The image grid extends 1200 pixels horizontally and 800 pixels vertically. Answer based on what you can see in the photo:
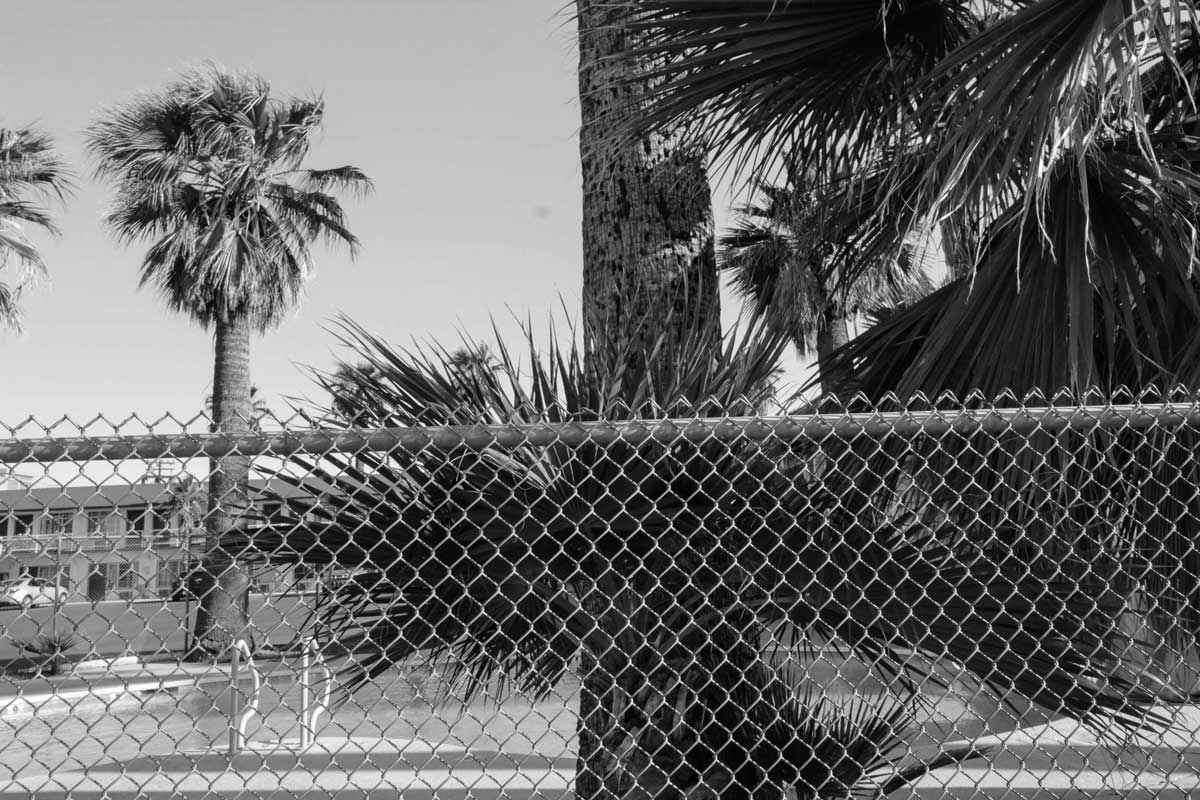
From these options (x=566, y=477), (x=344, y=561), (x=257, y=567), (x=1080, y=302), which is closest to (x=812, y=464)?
(x=566, y=477)

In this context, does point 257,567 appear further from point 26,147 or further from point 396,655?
point 26,147

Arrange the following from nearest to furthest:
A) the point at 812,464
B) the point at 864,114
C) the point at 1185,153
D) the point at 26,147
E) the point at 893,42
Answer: the point at 812,464 → the point at 1185,153 → the point at 893,42 → the point at 864,114 → the point at 26,147

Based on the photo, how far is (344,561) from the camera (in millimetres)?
3416

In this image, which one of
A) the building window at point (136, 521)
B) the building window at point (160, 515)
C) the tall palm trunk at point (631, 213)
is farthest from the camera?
the tall palm trunk at point (631, 213)

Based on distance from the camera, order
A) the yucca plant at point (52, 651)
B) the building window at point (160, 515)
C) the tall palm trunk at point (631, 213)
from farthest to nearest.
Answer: the tall palm trunk at point (631, 213) < the yucca plant at point (52, 651) < the building window at point (160, 515)

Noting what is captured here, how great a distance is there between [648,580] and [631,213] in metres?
2.26

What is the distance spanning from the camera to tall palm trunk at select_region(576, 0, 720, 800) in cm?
498

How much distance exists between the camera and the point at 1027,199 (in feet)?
9.99

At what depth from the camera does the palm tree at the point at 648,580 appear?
10.9ft

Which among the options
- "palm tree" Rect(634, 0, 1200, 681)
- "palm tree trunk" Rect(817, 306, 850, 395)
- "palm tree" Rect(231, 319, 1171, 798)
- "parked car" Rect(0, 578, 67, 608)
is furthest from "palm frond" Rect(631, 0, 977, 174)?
"palm tree trunk" Rect(817, 306, 850, 395)

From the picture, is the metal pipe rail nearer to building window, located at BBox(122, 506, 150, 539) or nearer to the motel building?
the motel building

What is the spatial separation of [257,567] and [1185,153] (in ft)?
12.8

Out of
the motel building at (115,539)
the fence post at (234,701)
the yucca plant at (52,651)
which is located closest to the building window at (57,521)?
the motel building at (115,539)

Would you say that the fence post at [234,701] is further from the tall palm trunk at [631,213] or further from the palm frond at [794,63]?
the palm frond at [794,63]
